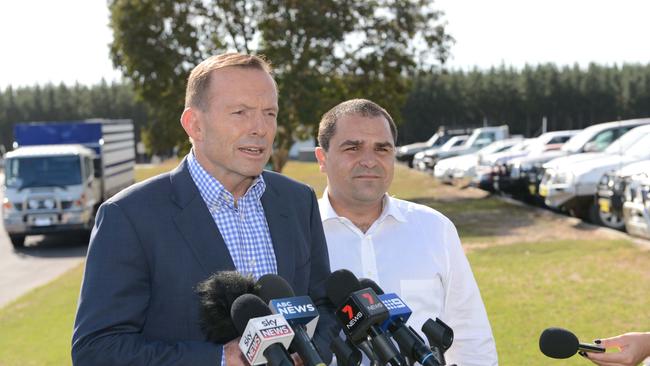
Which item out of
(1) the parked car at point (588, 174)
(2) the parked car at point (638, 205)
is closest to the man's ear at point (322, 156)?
(2) the parked car at point (638, 205)

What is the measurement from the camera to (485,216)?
2100 centimetres

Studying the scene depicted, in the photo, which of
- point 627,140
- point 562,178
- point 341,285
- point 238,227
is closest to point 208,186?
point 238,227

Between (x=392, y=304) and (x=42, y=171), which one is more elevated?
(x=392, y=304)

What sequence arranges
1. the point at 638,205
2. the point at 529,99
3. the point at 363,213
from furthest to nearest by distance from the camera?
the point at 529,99 → the point at 638,205 → the point at 363,213

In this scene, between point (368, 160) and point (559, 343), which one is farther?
point (368, 160)

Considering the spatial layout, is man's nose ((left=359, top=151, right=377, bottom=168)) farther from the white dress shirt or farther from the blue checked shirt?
the blue checked shirt

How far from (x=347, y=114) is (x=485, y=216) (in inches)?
689

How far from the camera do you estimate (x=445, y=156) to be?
39.5 m

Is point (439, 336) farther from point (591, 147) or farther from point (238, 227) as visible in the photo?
point (591, 147)

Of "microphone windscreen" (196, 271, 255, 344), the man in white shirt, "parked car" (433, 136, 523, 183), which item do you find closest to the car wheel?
the man in white shirt

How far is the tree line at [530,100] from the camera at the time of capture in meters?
94.9

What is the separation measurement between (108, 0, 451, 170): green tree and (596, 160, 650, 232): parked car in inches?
546

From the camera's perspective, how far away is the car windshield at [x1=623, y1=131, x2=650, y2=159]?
15656 mm

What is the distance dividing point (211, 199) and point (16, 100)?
12323cm
